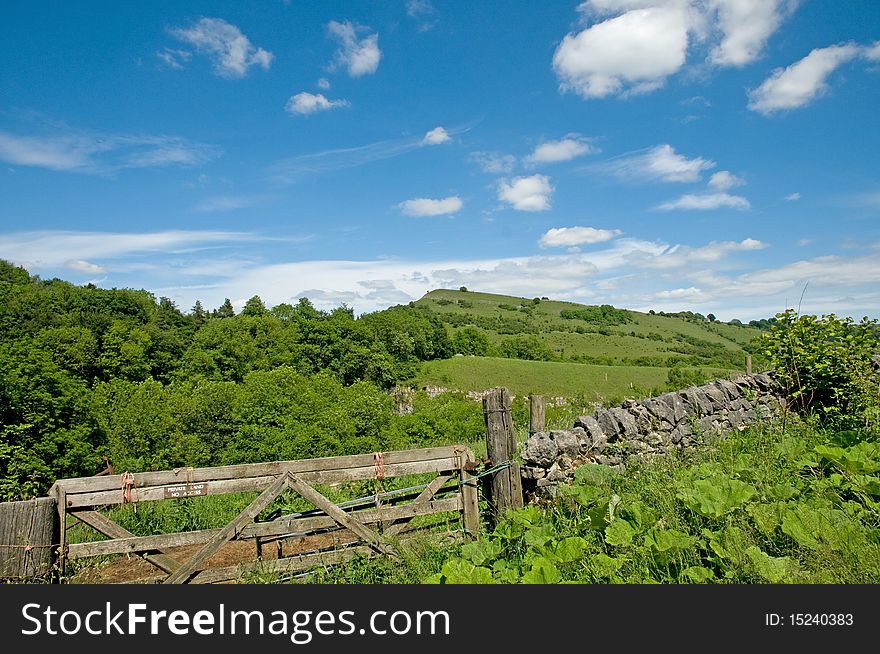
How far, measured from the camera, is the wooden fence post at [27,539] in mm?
4742

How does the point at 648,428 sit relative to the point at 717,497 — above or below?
above

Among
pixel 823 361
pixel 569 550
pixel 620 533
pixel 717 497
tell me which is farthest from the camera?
pixel 823 361

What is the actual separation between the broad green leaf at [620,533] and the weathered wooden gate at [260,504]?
204 centimetres

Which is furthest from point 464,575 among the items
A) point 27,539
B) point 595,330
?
point 595,330

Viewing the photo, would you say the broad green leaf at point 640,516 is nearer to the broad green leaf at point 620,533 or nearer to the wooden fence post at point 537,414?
the broad green leaf at point 620,533

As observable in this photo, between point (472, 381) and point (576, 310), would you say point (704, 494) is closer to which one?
point (472, 381)

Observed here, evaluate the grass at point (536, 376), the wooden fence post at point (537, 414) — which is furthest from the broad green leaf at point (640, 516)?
the grass at point (536, 376)

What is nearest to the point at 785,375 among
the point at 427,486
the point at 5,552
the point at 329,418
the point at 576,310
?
the point at 427,486

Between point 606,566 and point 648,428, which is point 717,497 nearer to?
point 606,566

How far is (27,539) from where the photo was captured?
481cm

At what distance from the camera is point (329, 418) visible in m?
21.0

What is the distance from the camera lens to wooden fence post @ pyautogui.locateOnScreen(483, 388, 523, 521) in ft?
20.5

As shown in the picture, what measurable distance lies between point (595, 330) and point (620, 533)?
101224 mm

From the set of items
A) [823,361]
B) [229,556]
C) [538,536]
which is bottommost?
[229,556]
